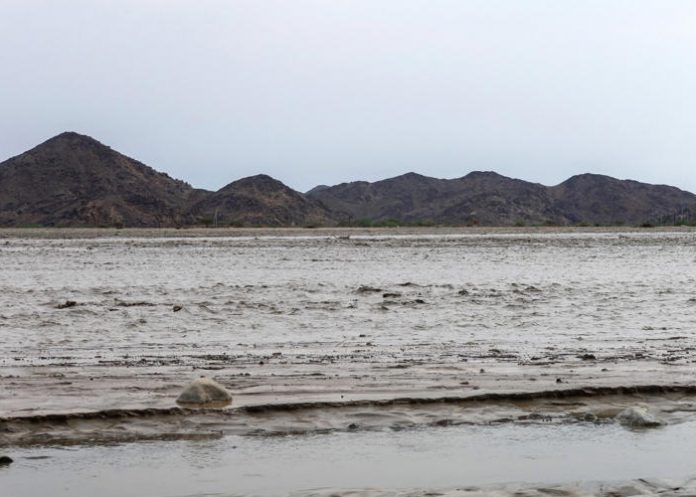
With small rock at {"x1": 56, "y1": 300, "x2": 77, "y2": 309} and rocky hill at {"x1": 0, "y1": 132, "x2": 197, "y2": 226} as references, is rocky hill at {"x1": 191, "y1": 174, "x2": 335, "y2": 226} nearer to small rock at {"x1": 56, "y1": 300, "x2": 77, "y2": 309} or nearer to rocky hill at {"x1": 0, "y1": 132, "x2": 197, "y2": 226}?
rocky hill at {"x1": 0, "y1": 132, "x2": 197, "y2": 226}

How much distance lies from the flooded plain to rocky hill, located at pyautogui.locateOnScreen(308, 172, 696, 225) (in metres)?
96.5

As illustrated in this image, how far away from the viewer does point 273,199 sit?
9962 centimetres

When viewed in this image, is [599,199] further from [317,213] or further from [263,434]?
[263,434]

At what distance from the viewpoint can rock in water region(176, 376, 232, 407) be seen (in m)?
8.20

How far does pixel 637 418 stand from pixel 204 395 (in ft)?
11.6

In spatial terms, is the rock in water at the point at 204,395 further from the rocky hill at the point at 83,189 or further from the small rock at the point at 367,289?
the rocky hill at the point at 83,189

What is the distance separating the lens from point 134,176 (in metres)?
106

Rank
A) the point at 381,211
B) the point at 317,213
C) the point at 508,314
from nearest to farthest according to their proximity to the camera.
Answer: the point at 508,314
the point at 317,213
the point at 381,211

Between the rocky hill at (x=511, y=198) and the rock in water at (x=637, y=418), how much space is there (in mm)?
105141

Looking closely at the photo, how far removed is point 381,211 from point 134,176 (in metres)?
37.9

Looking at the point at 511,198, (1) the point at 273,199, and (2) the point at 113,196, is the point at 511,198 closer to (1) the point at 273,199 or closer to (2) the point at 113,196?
(1) the point at 273,199

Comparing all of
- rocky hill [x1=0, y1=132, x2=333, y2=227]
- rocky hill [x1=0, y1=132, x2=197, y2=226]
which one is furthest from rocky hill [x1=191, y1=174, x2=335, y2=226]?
rocky hill [x1=0, y1=132, x2=197, y2=226]

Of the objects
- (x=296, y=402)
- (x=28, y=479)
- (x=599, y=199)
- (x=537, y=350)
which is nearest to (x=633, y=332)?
(x=537, y=350)

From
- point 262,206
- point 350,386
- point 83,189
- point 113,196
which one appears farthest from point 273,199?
point 350,386
